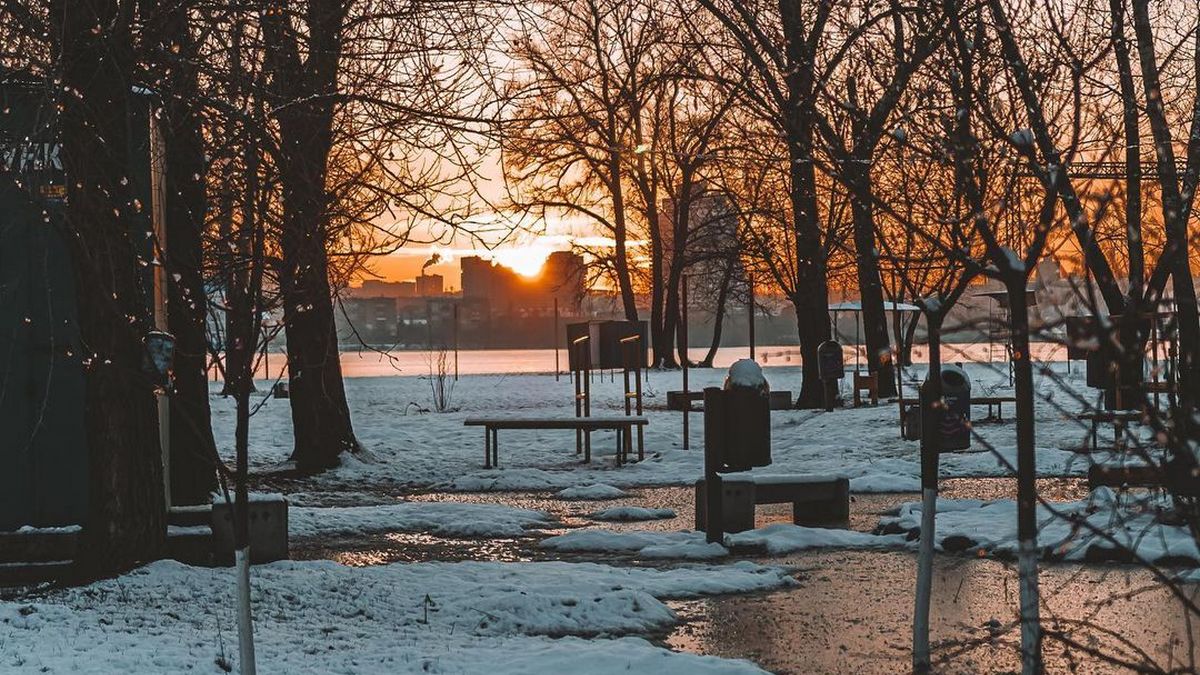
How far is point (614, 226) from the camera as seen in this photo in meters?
49.7

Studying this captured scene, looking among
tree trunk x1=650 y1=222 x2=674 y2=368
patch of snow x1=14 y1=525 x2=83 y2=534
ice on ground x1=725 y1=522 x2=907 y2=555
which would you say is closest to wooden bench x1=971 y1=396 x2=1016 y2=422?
ice on ground x1=725 y1=522 x2=907 y2=555

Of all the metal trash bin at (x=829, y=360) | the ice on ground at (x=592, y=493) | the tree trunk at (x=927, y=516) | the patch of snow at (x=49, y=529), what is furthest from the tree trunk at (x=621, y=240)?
the tree trunk at (x=927, y=516)

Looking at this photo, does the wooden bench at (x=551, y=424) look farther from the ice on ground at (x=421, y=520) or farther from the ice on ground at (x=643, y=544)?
the ice on ground at (x=643, y=544)

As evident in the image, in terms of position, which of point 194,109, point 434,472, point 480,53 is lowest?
point 434,472

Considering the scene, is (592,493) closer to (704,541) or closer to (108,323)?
(704,541)

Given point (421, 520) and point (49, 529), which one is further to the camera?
point (421, 520)

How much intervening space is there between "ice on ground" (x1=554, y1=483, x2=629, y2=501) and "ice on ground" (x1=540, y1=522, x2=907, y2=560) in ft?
12.0

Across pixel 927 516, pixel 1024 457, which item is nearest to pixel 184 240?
pixel 927 516

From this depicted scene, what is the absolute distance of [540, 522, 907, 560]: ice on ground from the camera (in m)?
10.9

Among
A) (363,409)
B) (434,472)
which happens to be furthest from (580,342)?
(363,409)

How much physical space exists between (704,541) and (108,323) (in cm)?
488

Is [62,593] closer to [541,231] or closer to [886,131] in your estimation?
[886,131]

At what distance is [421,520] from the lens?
13.3 meters

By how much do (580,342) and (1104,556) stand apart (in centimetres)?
1420
